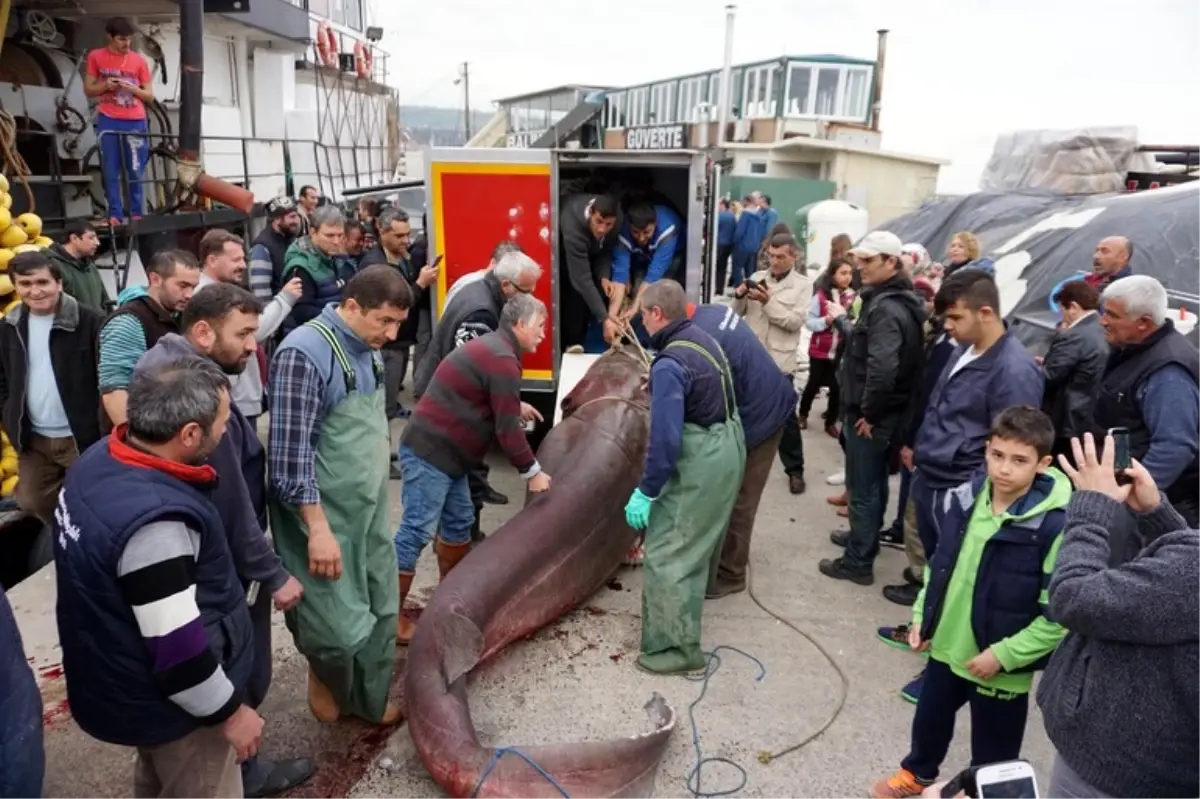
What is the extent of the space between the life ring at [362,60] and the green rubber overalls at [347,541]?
63.4ft

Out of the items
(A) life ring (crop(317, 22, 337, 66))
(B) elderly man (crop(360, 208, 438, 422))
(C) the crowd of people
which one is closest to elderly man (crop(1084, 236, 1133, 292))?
(C) the crowd of people

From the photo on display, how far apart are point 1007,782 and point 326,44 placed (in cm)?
2022

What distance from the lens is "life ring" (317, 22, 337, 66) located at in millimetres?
18141

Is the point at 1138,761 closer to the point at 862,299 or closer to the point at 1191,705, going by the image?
the point at 1191,705

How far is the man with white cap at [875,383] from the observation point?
4.54 m

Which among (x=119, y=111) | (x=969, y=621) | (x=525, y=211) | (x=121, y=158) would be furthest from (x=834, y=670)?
(x=119, y=111)

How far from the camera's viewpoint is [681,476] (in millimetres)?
3811

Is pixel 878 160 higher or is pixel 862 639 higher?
pixel 878 160

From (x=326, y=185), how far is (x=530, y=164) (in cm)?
1312

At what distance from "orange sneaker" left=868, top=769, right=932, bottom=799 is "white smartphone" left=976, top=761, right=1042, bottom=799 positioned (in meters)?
1.62

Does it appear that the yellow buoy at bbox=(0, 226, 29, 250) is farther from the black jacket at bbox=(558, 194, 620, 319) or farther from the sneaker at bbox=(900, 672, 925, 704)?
the sneaker at bbox=(900, 672, 925, 704)

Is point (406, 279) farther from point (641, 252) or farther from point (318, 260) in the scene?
point (641, 252)

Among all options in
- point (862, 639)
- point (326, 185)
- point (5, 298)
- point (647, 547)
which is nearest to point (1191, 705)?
point (647, 547)

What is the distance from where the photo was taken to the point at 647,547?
3.89 metres
